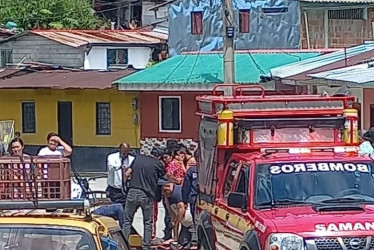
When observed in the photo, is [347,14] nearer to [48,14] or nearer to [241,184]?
[241,184]

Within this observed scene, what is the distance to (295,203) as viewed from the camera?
10.5 meters

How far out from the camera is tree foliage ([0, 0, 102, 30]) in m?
54.0

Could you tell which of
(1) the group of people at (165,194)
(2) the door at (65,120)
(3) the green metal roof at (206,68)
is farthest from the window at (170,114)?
(1) the group of people at (165,194)

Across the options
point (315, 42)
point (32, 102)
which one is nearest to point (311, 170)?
point (315, 42)

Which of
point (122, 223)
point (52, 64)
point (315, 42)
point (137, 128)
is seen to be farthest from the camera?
point (52, 64)

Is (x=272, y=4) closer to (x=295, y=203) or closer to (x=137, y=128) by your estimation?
(x=137, y=128)

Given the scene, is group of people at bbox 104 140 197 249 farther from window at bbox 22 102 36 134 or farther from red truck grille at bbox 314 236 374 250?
window at bbox 22 102 36 134

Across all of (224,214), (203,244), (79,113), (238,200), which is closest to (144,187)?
(203,244)

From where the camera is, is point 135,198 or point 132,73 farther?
point 132,73

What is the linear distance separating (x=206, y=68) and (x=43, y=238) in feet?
81.8

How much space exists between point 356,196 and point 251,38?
937 inches

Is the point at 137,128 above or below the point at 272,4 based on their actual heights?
below

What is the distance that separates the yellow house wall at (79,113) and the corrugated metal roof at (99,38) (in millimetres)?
3059

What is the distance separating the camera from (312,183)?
424 inches
